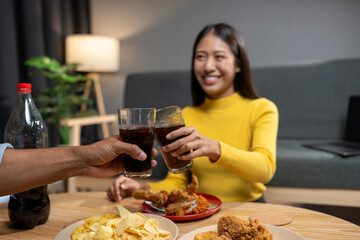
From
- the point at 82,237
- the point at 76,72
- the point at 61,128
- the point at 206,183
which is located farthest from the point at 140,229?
the point at 76,72

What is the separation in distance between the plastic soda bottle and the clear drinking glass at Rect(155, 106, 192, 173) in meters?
0.38

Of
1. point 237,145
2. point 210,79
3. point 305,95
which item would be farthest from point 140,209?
point 305,95

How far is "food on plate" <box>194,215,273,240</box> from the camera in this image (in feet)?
2.45

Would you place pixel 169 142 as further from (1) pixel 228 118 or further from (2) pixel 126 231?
(1) pixel 228 118

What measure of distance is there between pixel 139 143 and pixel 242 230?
0.34m

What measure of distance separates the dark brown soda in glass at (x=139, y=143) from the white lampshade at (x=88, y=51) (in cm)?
284

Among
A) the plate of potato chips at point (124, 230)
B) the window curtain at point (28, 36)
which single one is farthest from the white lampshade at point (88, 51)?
the plate of potato chips at point (124, 230)

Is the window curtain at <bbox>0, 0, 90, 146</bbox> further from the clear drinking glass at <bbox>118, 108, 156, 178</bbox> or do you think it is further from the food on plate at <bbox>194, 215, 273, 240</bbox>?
the food on plate at <bbox>194, 215, 273, 240</bbox>

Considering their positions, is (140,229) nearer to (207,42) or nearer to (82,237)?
(82,237)

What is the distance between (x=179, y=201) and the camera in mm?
1019

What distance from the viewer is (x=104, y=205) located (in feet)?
3.69

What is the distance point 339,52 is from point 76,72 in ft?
10.0

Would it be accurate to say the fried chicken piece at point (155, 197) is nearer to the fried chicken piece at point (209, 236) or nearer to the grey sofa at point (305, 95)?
the fried chicken piece at point (209, 236)

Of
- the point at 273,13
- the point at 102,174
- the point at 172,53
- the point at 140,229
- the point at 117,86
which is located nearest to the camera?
the point at 140,229
